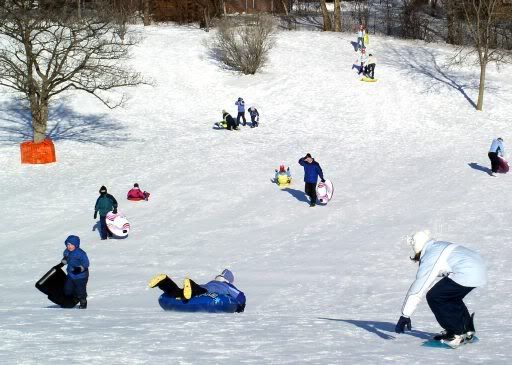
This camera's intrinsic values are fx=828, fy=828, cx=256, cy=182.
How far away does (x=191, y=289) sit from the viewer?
11133 mm

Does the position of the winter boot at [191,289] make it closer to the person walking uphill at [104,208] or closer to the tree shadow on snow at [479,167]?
the person walking uphill at [104,208]

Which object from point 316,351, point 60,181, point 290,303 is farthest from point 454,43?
point 316,351

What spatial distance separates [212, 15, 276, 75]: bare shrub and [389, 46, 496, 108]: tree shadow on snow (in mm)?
6340

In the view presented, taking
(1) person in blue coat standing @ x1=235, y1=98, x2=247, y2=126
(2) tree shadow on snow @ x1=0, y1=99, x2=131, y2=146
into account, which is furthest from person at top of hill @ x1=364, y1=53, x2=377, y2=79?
(2) tree shadow on snow @ x1=0, y1=99, x2=131, y2=146

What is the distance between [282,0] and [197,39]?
12.4m

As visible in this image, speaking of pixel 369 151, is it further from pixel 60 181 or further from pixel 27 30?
pixel 27 30

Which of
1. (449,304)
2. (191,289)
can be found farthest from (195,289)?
(449,304)

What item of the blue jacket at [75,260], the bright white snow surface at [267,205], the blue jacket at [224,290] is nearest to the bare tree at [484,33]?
the bright white snow surface at [267,205]

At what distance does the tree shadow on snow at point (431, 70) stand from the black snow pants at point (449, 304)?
88.6 feet

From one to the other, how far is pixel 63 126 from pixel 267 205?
14.0 meters

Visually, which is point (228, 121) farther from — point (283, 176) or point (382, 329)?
point (382, 329)

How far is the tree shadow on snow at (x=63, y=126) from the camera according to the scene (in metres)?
30.2

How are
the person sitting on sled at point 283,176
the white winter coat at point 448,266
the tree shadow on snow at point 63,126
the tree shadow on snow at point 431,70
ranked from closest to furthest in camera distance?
the white winter coat at point 448,266 < the person sitting on sled at point 283,176 < the tree shadow on snow at point 63,126 < the tree shadow on snow at point 431,70

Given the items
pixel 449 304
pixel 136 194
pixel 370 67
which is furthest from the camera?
pixel 370 67
